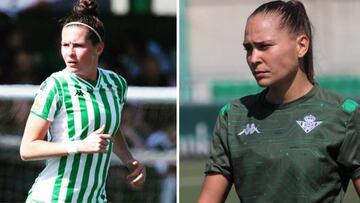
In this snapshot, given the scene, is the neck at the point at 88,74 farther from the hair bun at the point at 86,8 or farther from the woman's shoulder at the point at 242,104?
the woman's shoulder at the point at 242,104

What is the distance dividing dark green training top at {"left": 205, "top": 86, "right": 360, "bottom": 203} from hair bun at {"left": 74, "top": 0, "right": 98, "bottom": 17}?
1.28 meters

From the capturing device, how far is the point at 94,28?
12.1 feet

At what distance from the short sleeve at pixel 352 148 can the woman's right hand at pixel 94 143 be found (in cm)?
114

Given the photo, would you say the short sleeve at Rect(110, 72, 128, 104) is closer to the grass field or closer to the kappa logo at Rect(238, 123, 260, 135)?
the kappa logo at Rect(238, 123, 260, 135)

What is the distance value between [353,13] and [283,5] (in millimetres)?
14684

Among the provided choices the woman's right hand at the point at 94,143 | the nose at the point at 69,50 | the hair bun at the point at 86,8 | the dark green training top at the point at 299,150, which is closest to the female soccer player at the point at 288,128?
the dark green training top at the point at 299,150

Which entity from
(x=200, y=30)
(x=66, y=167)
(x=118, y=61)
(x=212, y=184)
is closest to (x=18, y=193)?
(x=118, y=61)

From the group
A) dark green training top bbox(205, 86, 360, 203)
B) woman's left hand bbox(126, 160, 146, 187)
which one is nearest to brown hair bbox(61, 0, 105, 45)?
woman's left hand bbox(126, 160, 146, 187)

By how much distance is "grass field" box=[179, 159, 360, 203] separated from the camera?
777 cm

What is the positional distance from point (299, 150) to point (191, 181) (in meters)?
6.45

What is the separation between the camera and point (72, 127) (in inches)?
142

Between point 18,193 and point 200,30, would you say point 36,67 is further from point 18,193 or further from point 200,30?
point 200,30

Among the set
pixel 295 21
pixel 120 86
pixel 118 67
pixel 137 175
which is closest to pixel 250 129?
pixel 295 21

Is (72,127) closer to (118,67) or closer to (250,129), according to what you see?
(250,129)
